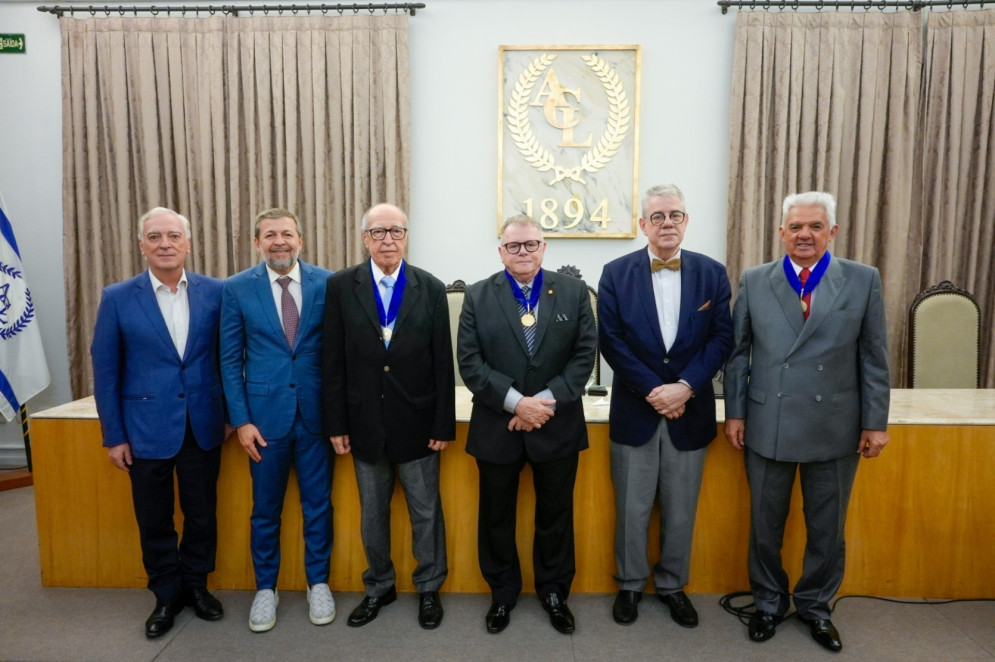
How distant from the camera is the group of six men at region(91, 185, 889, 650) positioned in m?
2.06

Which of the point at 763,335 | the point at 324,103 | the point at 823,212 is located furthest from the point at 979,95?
the point at 324,103

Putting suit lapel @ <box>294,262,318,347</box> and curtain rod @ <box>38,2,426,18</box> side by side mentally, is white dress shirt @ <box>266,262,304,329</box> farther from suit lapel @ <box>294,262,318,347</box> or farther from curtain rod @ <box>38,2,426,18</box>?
curtain rod @ <box>38,2,426,18</box>

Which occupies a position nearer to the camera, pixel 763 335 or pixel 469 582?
pixel 763 335

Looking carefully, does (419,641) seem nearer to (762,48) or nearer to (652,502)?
(652,502)

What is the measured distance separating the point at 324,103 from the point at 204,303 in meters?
2.37

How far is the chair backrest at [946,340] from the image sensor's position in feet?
11.7

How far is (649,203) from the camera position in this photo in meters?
2.14

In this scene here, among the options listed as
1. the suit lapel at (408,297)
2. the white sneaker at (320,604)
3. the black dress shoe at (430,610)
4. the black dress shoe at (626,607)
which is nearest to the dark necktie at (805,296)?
the black dress shoe at (626,607)

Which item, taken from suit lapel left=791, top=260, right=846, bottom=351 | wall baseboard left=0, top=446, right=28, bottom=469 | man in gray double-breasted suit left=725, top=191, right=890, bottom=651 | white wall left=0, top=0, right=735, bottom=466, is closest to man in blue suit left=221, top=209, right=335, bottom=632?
man in gray double-breasted suit left=725, top=191, right=890, bottom=651

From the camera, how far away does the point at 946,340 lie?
3578 mm

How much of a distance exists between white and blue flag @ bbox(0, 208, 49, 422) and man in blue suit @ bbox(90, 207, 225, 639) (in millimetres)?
2383

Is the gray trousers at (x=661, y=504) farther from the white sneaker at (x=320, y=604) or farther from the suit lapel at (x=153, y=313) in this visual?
the suit lapel at (x=153, y=313)

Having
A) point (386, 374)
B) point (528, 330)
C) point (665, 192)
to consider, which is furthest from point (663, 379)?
point (386, 374)

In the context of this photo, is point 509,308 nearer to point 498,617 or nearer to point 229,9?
point 498,617
